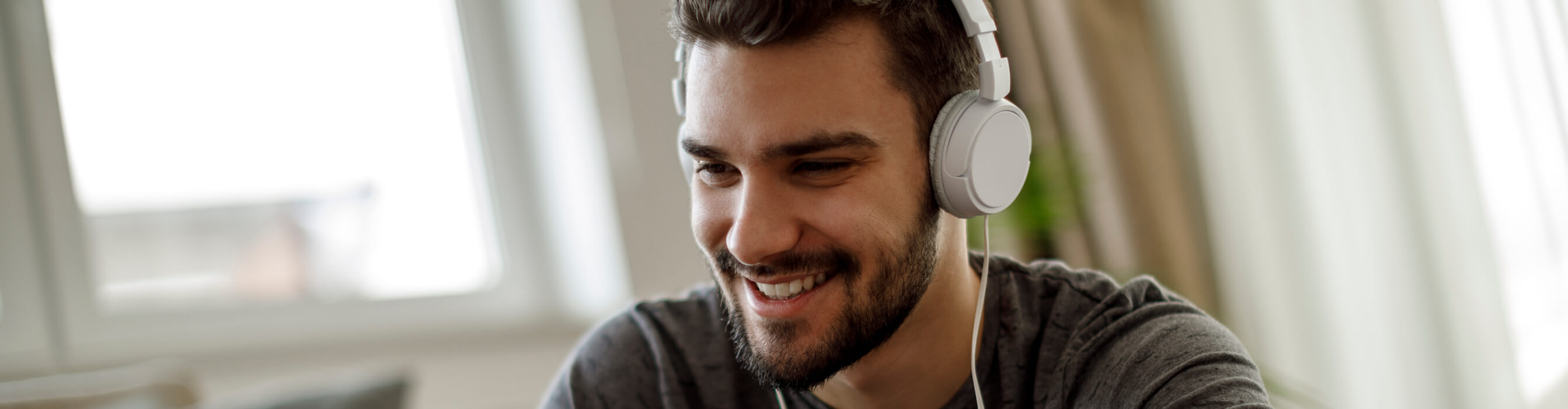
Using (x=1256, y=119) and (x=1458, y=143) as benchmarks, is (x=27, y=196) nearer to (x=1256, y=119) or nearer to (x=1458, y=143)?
(x=1256, y=119)

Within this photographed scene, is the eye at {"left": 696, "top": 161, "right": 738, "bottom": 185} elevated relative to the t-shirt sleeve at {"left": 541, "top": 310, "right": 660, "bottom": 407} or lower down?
elevated

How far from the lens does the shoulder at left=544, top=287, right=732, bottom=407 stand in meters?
1.27

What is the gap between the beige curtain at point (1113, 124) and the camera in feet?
7.58

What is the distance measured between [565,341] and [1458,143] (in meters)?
1.95

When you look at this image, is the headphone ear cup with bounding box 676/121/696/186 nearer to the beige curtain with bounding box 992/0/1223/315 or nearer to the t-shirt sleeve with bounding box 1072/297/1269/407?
the t-shirt sleeve with bounding box 1072/297/1269/407

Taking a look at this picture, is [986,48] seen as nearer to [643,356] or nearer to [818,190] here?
[818,190]

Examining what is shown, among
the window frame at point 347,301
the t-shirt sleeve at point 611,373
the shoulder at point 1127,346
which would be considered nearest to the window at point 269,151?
the window frame at point 347,301

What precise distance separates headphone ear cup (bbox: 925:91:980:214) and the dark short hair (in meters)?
0.02

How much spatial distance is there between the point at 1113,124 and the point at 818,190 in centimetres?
145

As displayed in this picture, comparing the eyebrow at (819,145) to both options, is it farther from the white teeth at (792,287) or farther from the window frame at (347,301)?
the window frame at (347,301)

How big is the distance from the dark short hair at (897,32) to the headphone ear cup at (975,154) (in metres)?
0.03

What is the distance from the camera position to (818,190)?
108 cm

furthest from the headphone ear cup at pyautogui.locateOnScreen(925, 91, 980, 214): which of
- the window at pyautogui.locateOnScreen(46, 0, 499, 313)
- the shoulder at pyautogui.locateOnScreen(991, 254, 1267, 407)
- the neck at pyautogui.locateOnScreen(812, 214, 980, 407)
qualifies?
the window at pyautogui.locateOnScreen(46, 0, 499, 313)

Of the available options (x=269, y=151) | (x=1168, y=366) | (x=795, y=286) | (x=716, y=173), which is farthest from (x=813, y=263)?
(x=269, y=151)
